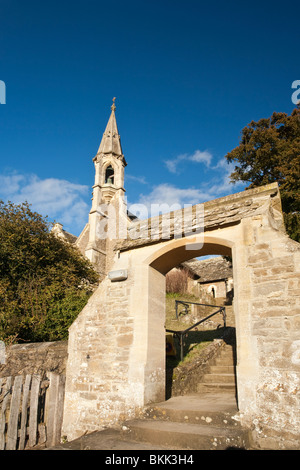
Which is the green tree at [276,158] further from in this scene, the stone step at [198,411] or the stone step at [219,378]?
the stone step at [198,411]

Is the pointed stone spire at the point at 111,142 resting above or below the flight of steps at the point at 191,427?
above

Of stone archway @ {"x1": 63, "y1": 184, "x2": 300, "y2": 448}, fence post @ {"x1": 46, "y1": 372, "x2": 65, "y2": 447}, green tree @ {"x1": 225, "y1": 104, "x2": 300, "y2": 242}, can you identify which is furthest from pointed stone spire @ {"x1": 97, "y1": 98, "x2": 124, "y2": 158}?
fence post @ {"x1": 46, "y1": 372, "x2": 65, "y2": 447}

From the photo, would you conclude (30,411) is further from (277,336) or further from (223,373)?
(223,373)

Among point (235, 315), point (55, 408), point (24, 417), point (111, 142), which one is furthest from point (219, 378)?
point (111, 142)

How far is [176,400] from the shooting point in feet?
21.1

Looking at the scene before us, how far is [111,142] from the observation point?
100.0 feet

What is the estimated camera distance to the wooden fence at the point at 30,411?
5723mm

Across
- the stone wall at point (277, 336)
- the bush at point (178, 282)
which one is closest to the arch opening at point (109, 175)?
the bush at point (178, 282)

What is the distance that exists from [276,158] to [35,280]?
34.0ft

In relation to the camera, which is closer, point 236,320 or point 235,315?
point 236,320

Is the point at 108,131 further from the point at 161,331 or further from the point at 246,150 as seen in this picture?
the point at 161,331

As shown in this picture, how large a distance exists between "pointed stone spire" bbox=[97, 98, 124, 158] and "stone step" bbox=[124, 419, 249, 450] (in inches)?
1058

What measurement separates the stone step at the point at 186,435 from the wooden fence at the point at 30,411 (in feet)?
6.33
